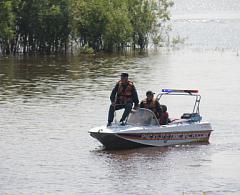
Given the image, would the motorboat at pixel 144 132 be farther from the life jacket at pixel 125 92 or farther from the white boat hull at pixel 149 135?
the life jacket at pixel 125 92

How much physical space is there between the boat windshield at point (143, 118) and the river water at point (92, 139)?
0.75 m

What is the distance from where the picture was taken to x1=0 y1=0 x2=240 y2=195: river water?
773 inches

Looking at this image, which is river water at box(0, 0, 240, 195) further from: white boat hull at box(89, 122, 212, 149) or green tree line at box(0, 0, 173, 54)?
green tree line at box(0, 0, 173, 54)

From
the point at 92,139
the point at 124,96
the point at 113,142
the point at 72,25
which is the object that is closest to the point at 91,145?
the point at 92,139

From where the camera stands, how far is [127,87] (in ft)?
79.2

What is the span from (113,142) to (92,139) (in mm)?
2402

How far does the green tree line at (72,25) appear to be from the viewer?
6888 centimetres

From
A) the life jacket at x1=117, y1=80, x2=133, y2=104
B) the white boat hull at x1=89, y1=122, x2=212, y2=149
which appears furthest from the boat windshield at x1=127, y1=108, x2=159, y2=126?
the life jacket at x1=117, y1=80, x2=133, y2=104

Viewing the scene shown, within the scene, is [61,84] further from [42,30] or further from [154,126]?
[42,30]

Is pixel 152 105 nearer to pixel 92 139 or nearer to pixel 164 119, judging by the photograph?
pixel 164 119

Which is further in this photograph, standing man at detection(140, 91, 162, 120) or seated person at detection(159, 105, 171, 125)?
seated person at detection(159, 105, 171, 125)

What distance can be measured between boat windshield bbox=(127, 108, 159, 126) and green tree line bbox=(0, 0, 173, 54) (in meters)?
41.4

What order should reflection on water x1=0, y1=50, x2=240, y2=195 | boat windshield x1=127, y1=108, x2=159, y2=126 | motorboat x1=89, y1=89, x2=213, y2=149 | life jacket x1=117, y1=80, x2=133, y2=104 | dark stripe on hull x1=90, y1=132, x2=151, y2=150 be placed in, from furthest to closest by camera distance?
life jacket x1=117, y1=80, x2=133, y2=104 → boat windshield x1=127, y1=108, x2=159, y2=126 → motorboat x1=89, y1=89, x2=213, y2=149 → dark stripe on hull x1=90, y1=132, x2=151, y2=150 → reflection on water x1=0, y1=50, x2=240, y2=195

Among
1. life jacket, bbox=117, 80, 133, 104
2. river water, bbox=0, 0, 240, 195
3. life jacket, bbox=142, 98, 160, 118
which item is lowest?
river water, bbox=0, 0, 240, 195
